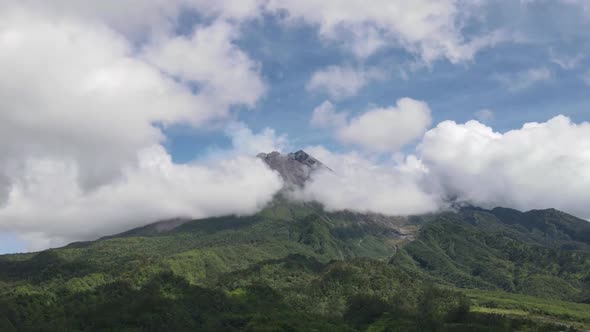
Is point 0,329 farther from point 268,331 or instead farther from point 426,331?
point 426,331

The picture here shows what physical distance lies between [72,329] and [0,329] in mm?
27893

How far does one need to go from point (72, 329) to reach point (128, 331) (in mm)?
22943

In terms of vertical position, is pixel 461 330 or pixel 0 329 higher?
pixel 0 329

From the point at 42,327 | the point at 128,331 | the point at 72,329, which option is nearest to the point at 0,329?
the point at 42,327

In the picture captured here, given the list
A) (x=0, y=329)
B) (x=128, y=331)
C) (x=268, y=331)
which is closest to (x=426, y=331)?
(x=268, y=331)

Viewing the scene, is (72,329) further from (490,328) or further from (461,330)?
(490,328)

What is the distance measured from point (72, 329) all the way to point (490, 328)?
551 feet

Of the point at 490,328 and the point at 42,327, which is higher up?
the point at 42,327

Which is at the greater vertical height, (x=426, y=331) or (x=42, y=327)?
(x=42, y=327)

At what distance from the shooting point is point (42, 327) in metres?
199

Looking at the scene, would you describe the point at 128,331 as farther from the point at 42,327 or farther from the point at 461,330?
the point at 461,330

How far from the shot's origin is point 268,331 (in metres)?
199

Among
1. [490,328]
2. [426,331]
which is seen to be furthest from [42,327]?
[490,328]

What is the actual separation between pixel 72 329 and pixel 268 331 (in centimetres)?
7949
